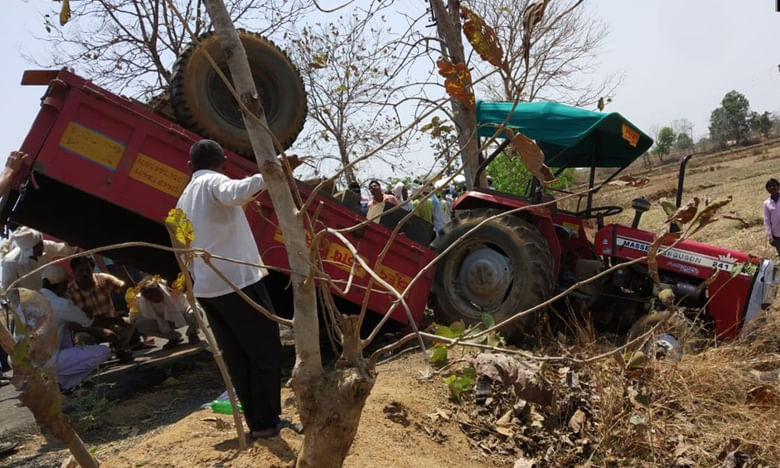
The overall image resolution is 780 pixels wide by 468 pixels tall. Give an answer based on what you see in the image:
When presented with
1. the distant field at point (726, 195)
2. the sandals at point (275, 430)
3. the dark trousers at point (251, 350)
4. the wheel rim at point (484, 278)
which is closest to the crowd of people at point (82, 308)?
the dark trousers at point (251, 350)

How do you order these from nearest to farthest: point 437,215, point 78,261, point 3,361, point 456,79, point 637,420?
point 456,79 → point 637,420 → point 78,261 → point 3,361 → point 437,215

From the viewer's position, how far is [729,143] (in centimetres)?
4788

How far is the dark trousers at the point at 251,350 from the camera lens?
3145mm

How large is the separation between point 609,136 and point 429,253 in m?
2.31

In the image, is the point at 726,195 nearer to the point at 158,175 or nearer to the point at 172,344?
the point at 158,175

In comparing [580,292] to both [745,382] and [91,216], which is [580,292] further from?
[91,216]

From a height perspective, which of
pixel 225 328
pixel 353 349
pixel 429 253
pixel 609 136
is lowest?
pixel 225 328

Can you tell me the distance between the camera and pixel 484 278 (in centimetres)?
588

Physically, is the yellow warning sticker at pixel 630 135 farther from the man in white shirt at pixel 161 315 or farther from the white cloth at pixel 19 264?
the white cloth at pixel 19 264

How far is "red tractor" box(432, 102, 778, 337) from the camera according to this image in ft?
17.2

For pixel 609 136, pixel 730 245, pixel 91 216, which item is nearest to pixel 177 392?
pixel 91 216

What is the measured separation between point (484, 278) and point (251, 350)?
313 cm

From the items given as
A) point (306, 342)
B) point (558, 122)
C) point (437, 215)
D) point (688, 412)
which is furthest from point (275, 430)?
point (437, 215)

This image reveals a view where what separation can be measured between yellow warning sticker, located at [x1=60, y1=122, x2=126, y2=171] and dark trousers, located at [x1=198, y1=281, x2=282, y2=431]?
223 cm
